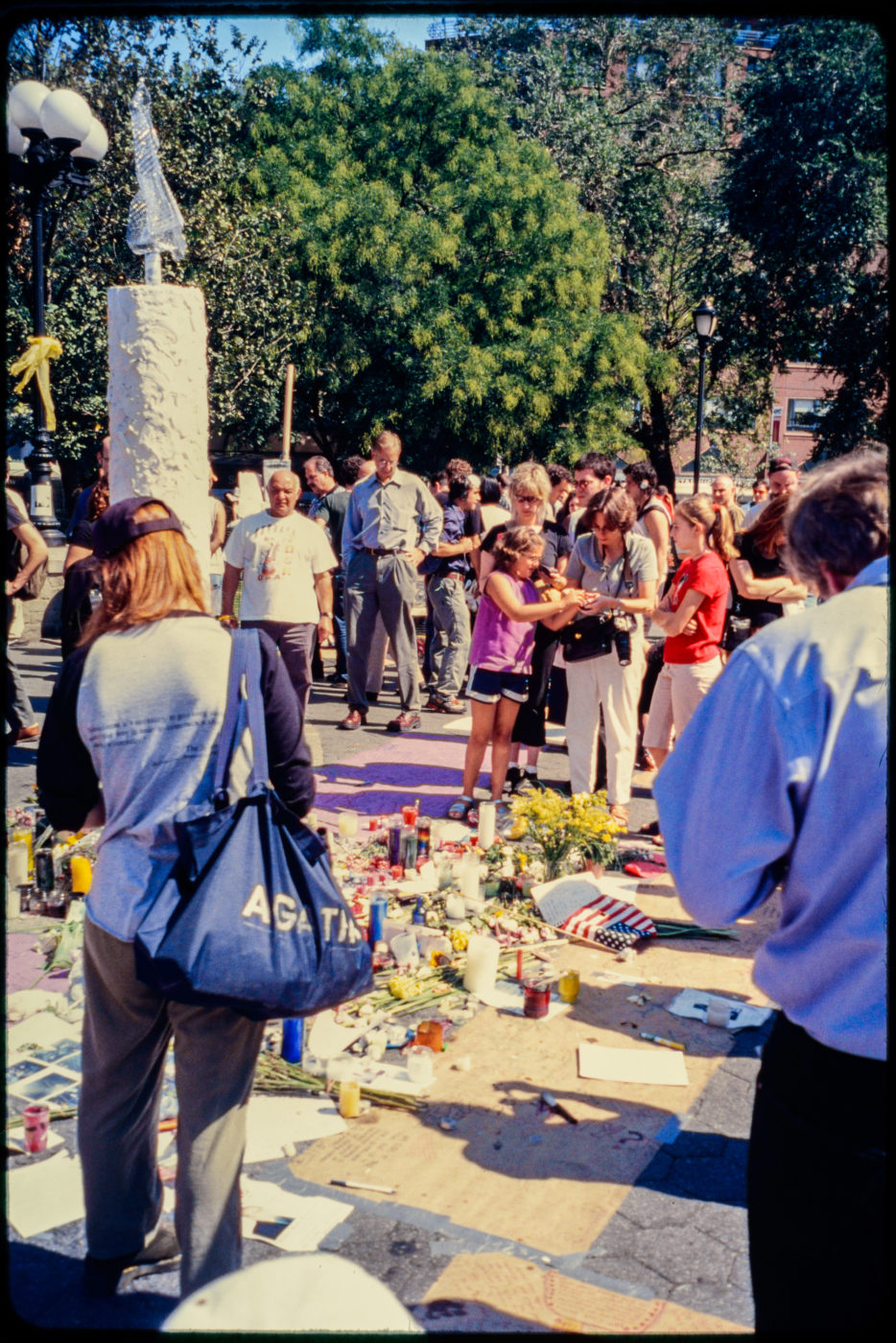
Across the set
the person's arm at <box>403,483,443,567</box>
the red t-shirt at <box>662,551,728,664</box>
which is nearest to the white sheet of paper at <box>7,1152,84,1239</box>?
the red t-shirt at <box>662,551,728,664</box>

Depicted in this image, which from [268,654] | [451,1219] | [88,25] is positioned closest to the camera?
[268,654]

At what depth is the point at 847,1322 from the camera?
1753mm

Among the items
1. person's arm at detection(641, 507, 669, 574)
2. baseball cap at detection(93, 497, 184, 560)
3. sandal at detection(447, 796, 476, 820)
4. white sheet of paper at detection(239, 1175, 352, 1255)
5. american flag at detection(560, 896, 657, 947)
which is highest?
person's arm at detection(641, 507, 669, 574)

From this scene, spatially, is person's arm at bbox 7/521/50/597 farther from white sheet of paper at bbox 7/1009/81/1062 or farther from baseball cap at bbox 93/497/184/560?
baseball cap at bbox 93/497/184/560

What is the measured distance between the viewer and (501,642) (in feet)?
22.2

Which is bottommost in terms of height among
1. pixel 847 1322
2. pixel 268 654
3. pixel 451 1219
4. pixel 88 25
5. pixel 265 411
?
pixel 451 1219

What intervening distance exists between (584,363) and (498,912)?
22.2 meters

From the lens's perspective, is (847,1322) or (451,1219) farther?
(451,1219)

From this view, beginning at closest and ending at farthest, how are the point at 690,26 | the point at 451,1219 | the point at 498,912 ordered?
the point at 451,1219
the point at 498,912
the point at 690,26

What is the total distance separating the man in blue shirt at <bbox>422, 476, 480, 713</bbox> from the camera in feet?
32.7

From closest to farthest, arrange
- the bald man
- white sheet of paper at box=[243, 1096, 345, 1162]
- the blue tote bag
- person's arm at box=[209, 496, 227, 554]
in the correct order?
the blue tote bag, white sheet of paper at box=[243, 1096, 345, 1162], the bald man, person's arm at box=[209, 496, 227, 554]

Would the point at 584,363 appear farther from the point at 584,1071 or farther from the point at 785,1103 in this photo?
the point at 785,1103

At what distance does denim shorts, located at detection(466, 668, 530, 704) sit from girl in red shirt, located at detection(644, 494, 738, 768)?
910 mm

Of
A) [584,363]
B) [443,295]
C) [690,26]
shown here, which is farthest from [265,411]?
[690,26]
